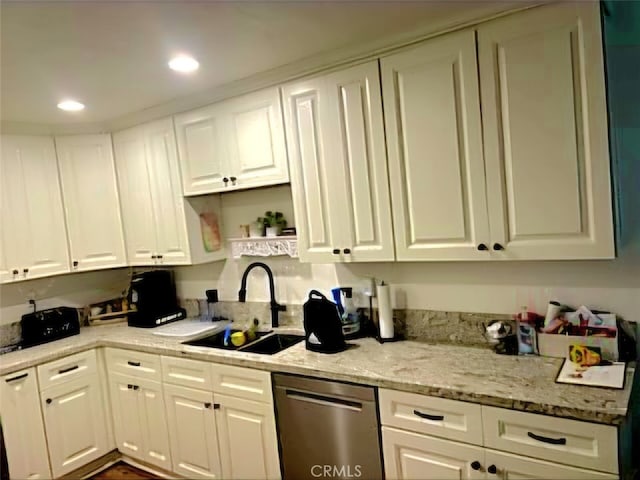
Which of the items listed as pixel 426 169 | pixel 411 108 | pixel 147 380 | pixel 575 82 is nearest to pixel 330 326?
pixel 426 169

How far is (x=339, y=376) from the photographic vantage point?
2.05 meters

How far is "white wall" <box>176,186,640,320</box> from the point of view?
1.94m

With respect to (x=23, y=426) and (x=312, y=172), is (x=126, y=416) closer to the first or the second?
(x=23, y=426)

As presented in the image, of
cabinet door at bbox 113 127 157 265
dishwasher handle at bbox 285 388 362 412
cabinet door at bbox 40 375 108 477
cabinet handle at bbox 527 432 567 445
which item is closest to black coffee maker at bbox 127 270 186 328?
cabinet door at bbox 113 127 157 265

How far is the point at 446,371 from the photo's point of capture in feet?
6.38

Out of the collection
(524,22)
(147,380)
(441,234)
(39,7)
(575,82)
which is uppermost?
(39,7)

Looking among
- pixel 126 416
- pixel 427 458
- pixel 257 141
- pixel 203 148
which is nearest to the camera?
pixel 427 458

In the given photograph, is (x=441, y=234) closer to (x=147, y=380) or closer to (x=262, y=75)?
(x=262, y=75)

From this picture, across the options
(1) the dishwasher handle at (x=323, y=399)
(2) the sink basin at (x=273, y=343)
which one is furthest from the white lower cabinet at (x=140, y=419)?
(1) the dishwasher handle at (x=323, y=399)

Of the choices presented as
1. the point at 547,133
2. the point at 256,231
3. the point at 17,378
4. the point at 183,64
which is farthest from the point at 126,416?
the point at 547,133

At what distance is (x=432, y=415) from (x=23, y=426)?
245 cm

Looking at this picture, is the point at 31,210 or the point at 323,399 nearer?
the point at 323,399

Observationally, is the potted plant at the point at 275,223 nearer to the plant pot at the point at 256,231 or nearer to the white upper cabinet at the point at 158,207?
the plant pot at the point at 256,231

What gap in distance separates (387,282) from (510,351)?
2.40ft
